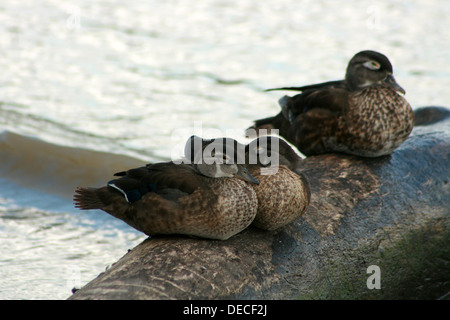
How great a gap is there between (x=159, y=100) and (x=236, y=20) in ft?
11.5

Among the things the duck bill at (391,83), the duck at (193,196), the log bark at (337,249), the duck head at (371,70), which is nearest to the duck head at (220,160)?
the duck at (193,196)

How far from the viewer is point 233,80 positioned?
9.78m

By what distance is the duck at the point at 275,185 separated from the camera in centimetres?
400

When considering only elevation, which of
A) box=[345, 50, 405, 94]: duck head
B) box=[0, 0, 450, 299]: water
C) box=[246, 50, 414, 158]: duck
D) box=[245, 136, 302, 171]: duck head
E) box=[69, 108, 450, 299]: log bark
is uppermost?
box=[0, 0, 450, 299]: water

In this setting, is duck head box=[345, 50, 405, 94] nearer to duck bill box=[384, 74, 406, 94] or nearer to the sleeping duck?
duck bill box=[384, 74, 406, 94]

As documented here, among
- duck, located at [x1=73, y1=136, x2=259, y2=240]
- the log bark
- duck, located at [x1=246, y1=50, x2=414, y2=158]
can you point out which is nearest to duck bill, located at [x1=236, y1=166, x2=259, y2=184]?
duck, located at [x1=73, y1=136, x2=259, y2=240]

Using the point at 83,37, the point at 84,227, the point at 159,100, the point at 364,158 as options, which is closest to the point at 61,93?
the point at 159,100

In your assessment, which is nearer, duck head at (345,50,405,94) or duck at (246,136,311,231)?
duck at (246,136,311,231)

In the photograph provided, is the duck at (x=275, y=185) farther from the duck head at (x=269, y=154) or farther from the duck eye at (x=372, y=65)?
the duck eye at (x=372, y=65)

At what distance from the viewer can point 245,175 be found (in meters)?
3.98

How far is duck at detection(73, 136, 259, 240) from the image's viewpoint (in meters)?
3.82

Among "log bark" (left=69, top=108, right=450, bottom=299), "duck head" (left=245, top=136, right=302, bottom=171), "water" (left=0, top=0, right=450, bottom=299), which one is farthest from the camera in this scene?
"water" (left=0, top=0, right=450, bottom=299)
